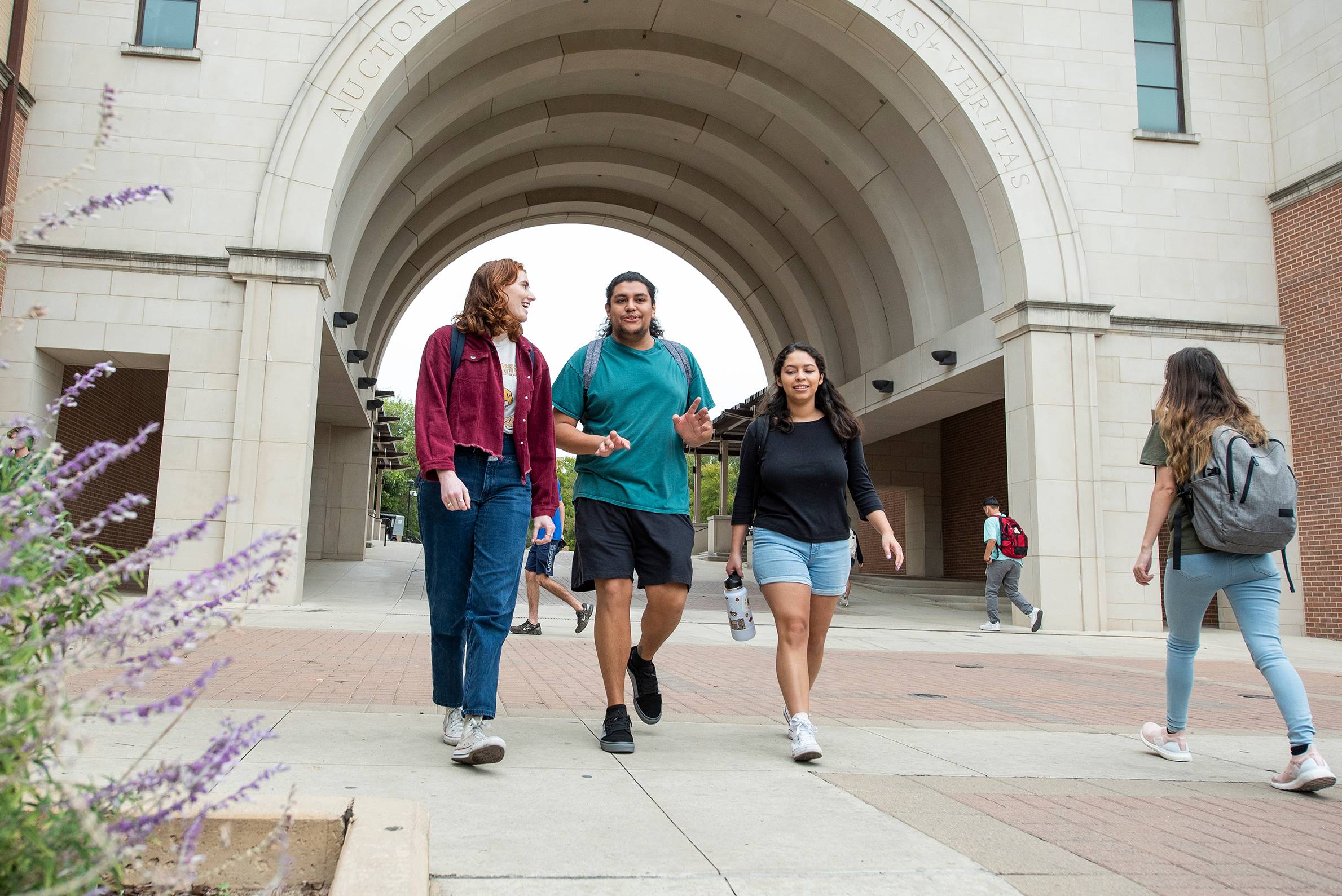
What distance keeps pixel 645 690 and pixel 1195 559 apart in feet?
8.60

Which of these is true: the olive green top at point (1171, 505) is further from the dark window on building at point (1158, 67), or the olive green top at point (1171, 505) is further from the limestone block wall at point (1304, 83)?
the dark window on building at point (1158, 67)

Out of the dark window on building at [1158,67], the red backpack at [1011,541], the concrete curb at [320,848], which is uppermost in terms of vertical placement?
the dark window on building at [1158,67]

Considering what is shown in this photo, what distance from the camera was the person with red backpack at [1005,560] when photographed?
13852mm

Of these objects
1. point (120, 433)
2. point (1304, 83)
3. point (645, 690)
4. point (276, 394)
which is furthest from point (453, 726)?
point (1304, 83)

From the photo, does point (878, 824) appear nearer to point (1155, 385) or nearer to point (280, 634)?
point (280, 634)

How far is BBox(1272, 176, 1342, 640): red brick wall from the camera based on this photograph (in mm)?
14562

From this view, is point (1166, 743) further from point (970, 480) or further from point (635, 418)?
point (970, 480)

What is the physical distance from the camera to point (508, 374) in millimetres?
4332

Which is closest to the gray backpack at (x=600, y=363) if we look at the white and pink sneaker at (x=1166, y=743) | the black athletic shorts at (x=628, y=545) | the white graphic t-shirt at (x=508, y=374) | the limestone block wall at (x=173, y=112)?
the white graphic t-shirt at (x=508, y=374)

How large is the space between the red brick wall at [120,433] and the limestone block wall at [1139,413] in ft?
45.8

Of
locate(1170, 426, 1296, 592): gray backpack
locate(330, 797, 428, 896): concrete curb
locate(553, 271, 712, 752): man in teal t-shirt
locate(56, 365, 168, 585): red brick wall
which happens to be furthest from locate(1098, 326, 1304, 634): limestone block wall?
locate(56, 365, 168, 585): red brick wall

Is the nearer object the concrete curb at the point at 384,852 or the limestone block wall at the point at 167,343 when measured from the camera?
the concrete curb at the point at 384,852

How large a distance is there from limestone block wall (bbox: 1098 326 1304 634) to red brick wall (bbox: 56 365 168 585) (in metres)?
13.9

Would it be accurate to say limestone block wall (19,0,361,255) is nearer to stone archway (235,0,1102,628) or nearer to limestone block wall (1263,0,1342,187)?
stone archway (235,0,1102,628)
